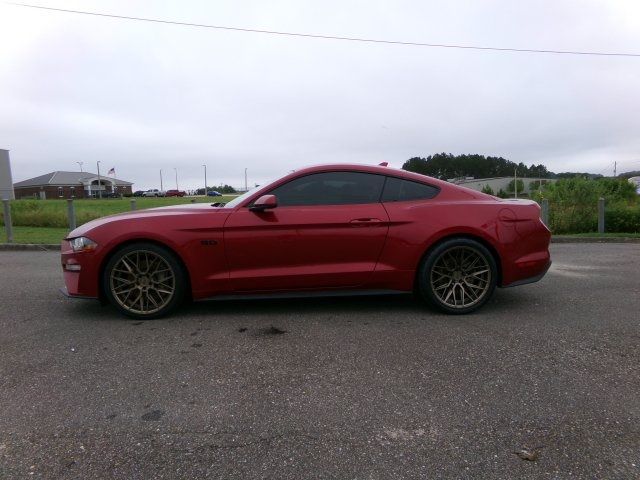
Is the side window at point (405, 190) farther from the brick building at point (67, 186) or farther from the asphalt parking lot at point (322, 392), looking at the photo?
the brick building at point (67, 186)

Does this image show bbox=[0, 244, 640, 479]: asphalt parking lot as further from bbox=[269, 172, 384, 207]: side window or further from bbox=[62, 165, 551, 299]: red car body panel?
bbox=[269, 172, 384, 207]: side window

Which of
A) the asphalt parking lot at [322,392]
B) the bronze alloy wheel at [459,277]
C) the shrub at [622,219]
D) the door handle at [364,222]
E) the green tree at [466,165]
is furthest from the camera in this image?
the green tree at [466,165]

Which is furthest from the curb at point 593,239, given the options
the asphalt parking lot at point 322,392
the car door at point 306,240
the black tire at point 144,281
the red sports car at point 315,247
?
the black tire at point 144,281

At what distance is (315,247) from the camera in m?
4.21

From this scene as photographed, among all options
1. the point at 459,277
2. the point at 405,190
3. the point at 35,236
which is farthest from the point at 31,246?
the point at 459,277

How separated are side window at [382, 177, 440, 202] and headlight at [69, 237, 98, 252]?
8.84 ft

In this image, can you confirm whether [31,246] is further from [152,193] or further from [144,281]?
[152,193]

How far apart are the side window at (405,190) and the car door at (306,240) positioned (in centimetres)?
17

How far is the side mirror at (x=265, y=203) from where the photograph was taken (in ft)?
13.5

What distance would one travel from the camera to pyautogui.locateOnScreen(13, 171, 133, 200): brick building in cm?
8794

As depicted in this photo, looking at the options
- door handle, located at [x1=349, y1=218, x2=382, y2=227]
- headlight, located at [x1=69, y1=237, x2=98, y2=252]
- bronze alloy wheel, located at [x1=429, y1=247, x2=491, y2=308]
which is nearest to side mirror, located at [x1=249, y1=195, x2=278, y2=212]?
door handle, located at [x1=349, y1=218, x2=382, y2=227]

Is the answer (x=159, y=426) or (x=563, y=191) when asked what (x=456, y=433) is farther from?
(x=563, y=191)

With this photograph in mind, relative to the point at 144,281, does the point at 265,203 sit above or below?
above

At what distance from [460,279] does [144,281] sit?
115 inches
